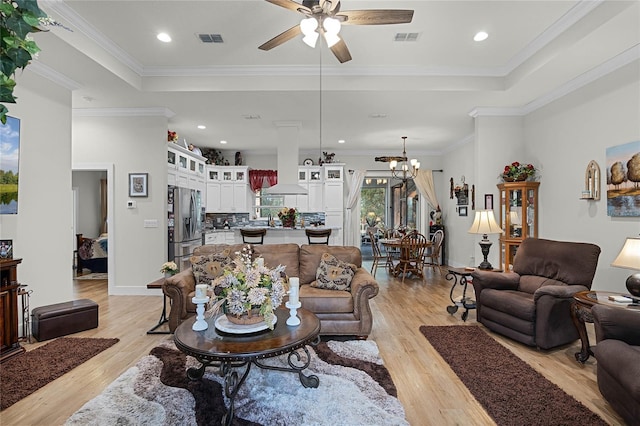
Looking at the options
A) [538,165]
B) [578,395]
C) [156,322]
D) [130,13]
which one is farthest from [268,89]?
[578,395]

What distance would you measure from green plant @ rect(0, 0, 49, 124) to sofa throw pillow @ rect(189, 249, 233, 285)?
9.95 feet

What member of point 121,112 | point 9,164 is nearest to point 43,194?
point 9,164

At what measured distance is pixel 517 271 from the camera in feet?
13.1

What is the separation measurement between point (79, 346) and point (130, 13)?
3.22 m

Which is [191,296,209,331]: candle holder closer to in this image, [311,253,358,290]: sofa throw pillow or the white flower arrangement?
the white flower arrangement

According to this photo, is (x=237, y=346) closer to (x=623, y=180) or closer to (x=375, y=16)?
(x=375, y=16)

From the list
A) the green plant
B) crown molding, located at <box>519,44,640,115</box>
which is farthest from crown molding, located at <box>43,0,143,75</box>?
crown molding, located at <box>519,44,640,115</box>

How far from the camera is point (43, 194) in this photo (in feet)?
12.7

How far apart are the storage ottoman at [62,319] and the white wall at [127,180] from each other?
155 cm

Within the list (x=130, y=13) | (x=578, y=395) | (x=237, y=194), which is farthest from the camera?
(x=237, y=194)

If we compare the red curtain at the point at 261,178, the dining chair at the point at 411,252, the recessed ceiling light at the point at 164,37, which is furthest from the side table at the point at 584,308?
the red curtain at the point at 261,178

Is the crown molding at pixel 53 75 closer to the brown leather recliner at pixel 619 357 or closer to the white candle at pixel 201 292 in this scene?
the white candle at pixel 201 292

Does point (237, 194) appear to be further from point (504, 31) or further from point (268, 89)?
point (504, 31)

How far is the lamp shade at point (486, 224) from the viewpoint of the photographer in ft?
13.9
